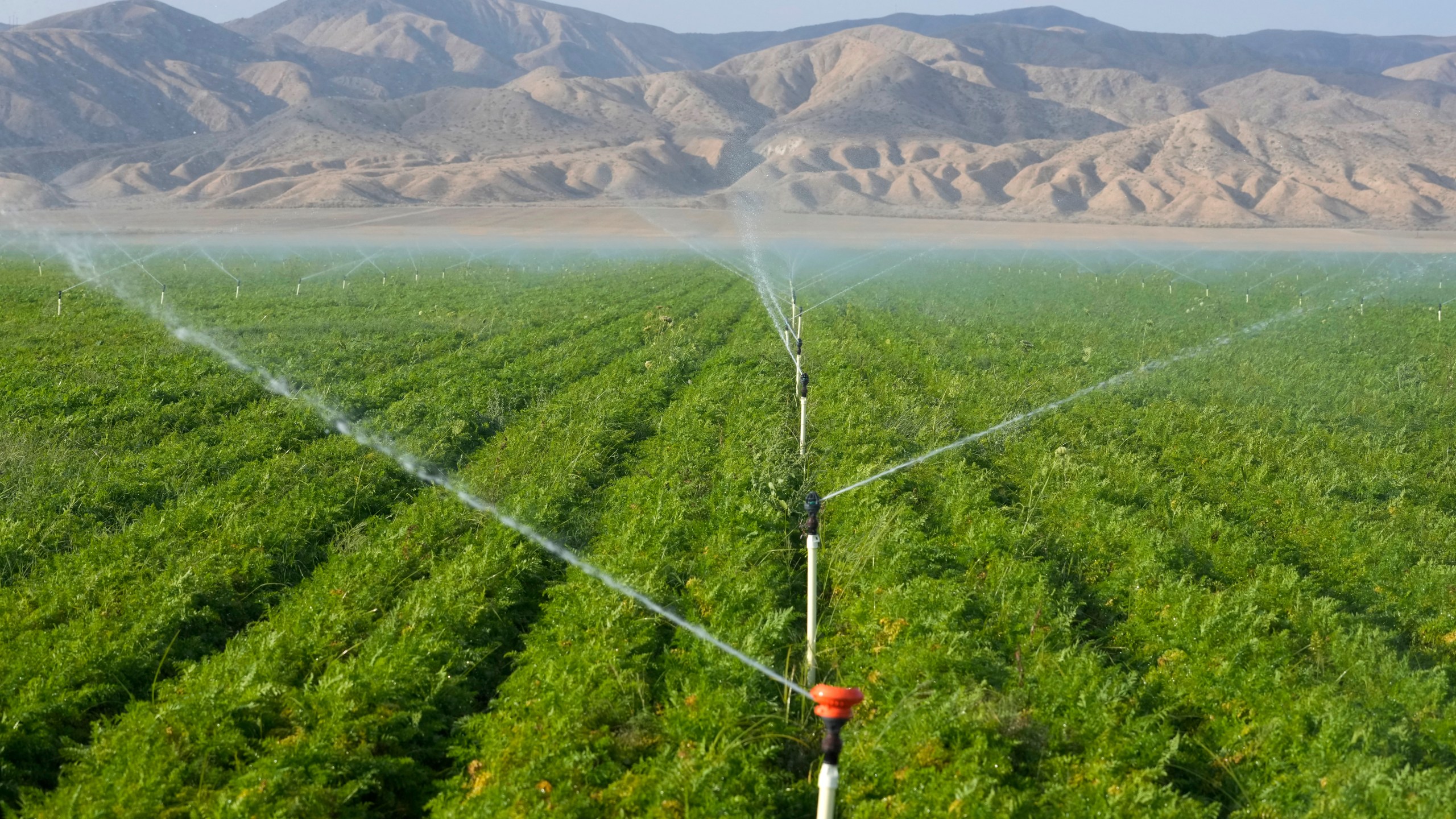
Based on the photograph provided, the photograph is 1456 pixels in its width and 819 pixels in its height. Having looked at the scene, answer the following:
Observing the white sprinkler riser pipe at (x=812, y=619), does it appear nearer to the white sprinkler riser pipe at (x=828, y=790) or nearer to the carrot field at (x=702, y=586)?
the carrot field at (x=702, y=586)

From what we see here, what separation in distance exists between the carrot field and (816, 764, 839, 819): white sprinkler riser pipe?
4.97ft

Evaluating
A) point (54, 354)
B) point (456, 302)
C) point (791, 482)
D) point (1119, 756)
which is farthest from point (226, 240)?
point (1119, 756)

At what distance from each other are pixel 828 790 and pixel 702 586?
4604 mm

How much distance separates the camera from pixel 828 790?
4695mm

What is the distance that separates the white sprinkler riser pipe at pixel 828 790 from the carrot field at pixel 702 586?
4.97 ft

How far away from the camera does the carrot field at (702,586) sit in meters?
6.40

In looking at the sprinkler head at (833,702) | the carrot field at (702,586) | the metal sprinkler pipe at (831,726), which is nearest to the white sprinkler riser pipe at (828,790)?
the metal sprinkler pipe at (831,726)

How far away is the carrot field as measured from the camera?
21.0 ft

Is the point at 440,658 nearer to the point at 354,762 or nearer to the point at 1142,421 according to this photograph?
the point at 354,762

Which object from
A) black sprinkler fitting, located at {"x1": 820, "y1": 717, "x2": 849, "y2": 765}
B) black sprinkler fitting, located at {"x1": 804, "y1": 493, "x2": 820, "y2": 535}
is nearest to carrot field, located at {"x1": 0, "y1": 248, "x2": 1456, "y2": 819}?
black sprinkler fitting, located at {"x1": 804, "y1": 493, "x2": 820, "y2": 535}

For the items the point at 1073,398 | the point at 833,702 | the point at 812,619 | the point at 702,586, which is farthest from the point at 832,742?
the point at 1073,398

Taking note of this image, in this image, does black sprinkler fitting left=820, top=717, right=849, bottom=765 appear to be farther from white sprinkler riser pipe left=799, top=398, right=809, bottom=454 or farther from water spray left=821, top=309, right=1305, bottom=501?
white sprinkler riser pipe left=799, top=398, right=809, bottom=454

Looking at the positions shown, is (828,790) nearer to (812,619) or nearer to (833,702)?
(833,702)

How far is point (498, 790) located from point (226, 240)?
89758mm
